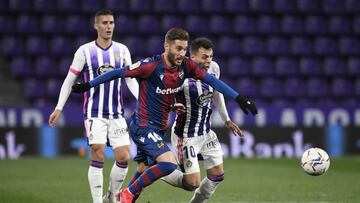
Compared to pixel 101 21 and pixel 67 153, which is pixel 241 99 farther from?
pixel 67 153

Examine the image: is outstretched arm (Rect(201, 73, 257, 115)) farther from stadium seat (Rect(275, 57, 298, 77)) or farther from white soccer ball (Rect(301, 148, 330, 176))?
stadium seat (Rect(275, 57, 298, 77))

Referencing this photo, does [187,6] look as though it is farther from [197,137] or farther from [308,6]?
[197,137]

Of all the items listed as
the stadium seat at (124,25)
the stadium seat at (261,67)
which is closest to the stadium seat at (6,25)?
the stadium seat at (124,25)

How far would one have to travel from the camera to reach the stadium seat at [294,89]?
18.0 meters

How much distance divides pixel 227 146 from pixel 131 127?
8.31 metres

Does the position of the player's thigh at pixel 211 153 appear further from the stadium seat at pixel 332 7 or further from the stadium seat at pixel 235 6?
the stadium seat at pixel 332 7

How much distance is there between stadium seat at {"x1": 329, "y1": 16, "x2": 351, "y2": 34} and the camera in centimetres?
1916

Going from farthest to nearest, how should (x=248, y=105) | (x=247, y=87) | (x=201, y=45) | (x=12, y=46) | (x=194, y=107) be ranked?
(x=247, y=87) < (x=12, y=46) < (x=194, y=107) < (x=201, y=45) < (x=248, y=105)

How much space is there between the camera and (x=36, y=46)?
17516mm

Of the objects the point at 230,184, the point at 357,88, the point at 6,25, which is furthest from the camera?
the point at 357,88

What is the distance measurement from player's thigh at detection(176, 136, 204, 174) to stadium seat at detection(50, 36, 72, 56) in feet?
34.9

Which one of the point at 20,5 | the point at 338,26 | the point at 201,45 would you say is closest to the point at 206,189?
the point at 201,45

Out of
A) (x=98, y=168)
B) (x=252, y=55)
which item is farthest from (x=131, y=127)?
(x=252, y=55)

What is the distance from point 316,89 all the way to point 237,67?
1.96 m
